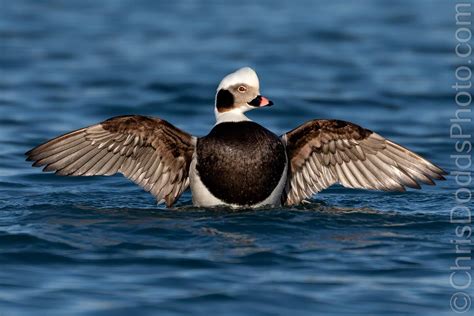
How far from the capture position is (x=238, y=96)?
9305 mm

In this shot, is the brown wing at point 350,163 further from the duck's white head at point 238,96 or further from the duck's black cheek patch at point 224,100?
the duck's black cheek patch at point 224,100

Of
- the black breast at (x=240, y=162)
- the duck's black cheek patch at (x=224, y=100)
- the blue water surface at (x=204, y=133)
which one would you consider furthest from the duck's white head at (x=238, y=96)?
the blue water surface at (x=204, y=133)

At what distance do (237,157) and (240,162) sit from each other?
48mm

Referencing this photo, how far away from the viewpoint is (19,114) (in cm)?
1564

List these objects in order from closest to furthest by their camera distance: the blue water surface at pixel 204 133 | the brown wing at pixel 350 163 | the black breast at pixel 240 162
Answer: the blue water surface at pixel 204 133 → the black breast at pixel 240 162 → the brown wing at pixel 350 163

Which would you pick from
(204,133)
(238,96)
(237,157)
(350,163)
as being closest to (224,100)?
(238,96)

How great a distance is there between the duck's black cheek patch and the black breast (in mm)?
201

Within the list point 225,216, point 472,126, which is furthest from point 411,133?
point 225,216

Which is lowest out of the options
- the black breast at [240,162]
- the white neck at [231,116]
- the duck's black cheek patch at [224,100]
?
the black breast at [240,162]

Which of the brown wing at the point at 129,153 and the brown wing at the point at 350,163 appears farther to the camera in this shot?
the brown wing at the point at 350,163

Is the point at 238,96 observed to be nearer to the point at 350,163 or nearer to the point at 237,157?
the point at 237,157

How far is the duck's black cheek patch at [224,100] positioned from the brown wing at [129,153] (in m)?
0.36

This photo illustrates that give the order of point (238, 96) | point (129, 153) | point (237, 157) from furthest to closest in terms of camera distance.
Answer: point (129, 153)
point (238, 96)
point (237, 157)

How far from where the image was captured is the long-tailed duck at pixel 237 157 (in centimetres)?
905
